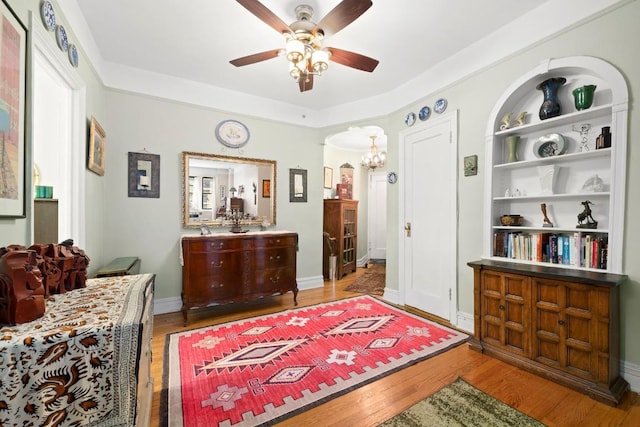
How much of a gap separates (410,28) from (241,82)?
2.14 m

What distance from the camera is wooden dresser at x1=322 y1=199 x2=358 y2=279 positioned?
16.9 feet

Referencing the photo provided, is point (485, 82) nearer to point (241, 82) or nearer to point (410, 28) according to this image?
point (410, 28)

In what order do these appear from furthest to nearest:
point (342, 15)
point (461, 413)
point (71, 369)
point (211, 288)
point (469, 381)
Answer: point (211, 288), point (469, 381), point (342, 15), point (461, 413), point (71, 369)

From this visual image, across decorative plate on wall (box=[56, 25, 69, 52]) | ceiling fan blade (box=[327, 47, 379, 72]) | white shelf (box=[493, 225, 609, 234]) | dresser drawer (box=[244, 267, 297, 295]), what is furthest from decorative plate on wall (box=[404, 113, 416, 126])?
decorative plate on wall (box=[56, 25, 69, 52])

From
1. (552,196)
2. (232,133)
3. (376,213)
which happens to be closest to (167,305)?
(232,133)

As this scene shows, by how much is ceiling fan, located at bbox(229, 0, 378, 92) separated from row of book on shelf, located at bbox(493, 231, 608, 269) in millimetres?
2102

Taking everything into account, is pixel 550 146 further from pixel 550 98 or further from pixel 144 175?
pixel 144 175

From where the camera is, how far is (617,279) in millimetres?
1783

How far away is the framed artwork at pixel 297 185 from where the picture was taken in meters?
4.32

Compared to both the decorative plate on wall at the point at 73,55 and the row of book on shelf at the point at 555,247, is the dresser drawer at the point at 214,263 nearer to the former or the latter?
the decorative plate on wall at the point at 73,55

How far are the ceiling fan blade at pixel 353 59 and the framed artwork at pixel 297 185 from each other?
2157 millimetres

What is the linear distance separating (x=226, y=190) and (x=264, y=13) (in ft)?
7.90

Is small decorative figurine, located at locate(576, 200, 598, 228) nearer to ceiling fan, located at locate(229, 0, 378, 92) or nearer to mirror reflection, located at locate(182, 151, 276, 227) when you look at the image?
ceiling fan, located at locate(229, 0, 378, 92)

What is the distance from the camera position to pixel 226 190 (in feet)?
12.5
